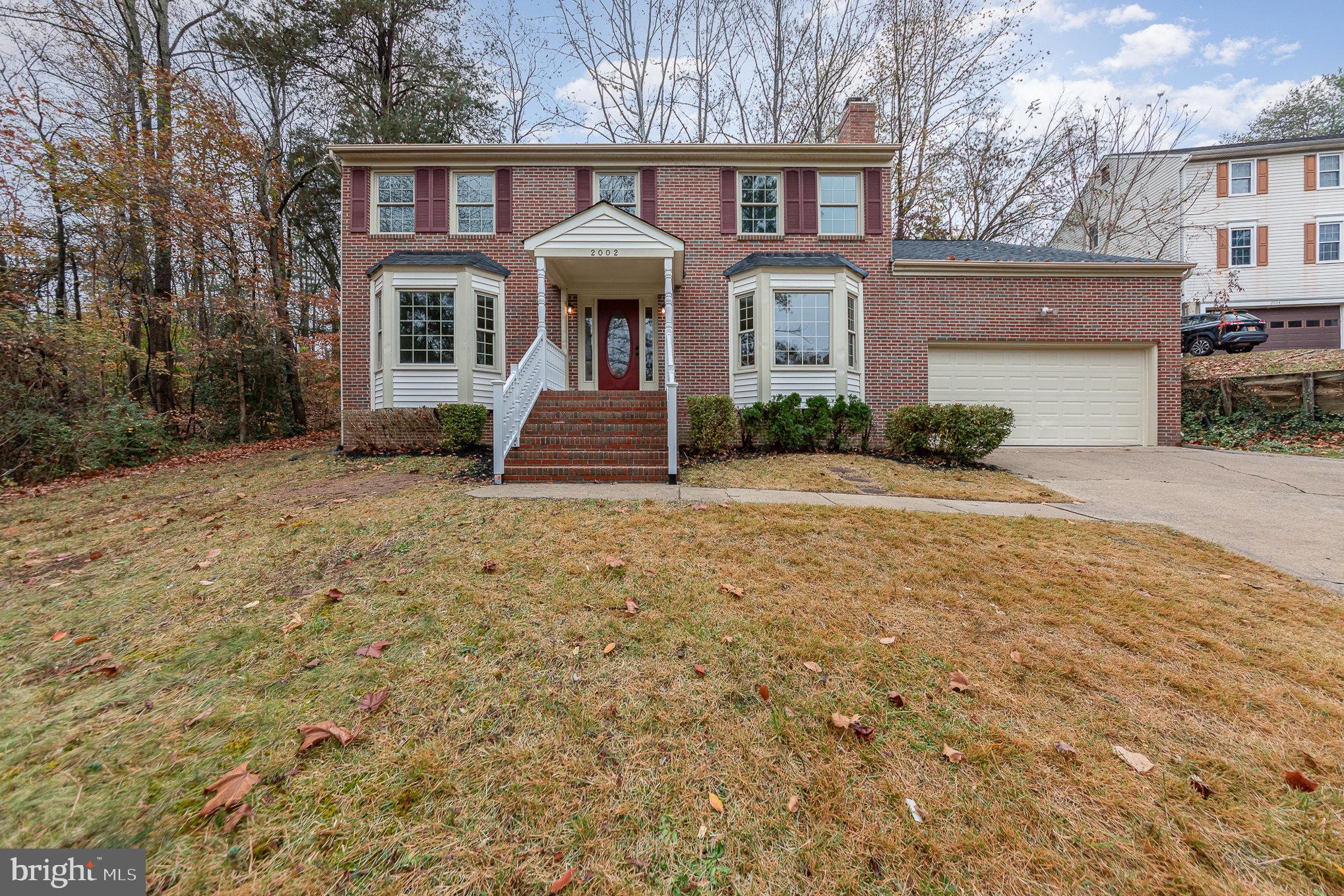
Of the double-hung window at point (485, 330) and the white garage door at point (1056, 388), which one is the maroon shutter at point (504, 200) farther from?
the white garage door at point (1056, 388)

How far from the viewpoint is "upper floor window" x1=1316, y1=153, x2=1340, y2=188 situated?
17297 mm

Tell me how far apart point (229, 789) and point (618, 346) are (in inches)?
402

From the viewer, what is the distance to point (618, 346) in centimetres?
1127

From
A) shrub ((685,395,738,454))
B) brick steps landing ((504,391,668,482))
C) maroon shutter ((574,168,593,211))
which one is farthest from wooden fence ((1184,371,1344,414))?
maroon shutter ((574,168,593,211))

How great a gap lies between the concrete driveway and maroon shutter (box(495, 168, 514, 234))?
10902 millimetres

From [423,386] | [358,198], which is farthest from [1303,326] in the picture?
[358,198]

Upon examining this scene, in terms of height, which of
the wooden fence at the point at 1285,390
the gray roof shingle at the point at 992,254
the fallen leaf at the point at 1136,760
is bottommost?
the fallen leaf at the point at 1136,760

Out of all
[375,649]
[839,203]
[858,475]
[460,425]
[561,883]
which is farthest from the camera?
[839,203]

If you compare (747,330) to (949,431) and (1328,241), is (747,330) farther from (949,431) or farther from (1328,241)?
(1328,241)

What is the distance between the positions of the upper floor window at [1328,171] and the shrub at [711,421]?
84.1ft

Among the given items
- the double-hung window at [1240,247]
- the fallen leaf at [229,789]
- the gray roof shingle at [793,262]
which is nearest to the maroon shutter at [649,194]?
the gray roof shingle at [793,262]

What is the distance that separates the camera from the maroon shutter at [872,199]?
10602 mm

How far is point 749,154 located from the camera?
1048 centimetres

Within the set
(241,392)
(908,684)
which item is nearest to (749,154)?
(908,684)
